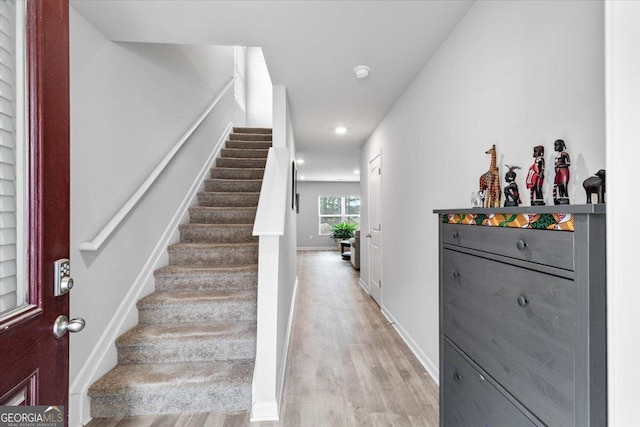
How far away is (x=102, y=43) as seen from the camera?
1.85 meters

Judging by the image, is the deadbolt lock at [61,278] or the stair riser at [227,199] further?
the stair riser at [227,199]

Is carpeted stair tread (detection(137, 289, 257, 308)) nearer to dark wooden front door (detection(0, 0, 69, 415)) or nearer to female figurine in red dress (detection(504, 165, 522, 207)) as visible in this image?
dark wooden front door (detection(0, 0, 69, 415))

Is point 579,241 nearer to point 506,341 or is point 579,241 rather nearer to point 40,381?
point 506,341

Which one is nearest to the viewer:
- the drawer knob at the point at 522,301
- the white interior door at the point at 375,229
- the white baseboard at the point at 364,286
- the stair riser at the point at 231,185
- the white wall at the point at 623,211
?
the white wall at the point at 623,211

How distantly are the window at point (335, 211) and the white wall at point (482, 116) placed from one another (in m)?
7.47

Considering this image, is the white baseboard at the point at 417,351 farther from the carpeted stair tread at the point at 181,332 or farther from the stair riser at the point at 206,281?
the stair riser at the point at 206,281

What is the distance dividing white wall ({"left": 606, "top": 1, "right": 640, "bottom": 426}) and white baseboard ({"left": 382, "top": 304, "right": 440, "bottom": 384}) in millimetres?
1240

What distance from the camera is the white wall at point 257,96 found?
607 cm

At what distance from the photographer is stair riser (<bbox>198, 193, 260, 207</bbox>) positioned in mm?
3363

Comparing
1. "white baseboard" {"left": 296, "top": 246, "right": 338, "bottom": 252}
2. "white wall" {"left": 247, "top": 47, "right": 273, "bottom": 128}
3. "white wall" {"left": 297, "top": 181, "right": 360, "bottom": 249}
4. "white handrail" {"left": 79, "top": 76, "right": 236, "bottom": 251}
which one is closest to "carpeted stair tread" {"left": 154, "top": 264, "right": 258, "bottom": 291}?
"white handrail" {"left": 79, "top": 76, "right": 236, "bottom": 251}

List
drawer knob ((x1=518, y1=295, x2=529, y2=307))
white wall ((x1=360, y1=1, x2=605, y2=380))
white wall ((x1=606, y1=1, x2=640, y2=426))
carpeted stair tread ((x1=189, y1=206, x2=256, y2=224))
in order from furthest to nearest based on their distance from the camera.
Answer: carpeted stair tread ((x1=189, y1=206, x2=256, y2=224)), white wall ((x1=360, y1=1, x2=605, y2=380)), drawer knob ((x1=518, y1=295, x2=529, y2=307)), white wall ((x1=606, y1=1, x2=640, y2=426))

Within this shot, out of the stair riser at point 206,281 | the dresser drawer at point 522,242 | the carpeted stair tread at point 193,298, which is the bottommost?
the carpeted stair tread at point 193,298

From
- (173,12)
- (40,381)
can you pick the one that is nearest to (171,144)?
(173,12)

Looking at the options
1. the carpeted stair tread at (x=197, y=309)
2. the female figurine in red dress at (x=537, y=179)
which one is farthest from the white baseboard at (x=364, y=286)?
the female figurine in red dress at (x=537, y=179)
